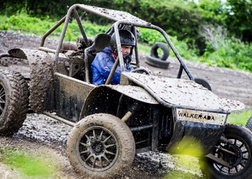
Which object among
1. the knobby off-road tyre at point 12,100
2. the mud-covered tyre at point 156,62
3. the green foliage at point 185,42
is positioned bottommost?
the green foliage at point 185,42

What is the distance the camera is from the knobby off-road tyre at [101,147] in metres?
5.46

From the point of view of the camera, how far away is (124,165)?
5.45 metres

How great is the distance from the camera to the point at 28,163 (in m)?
5.95

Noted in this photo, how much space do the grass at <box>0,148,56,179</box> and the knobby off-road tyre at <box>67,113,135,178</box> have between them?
32 cm

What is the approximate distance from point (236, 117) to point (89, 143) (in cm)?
608

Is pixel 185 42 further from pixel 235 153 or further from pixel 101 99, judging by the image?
pixel 235 153

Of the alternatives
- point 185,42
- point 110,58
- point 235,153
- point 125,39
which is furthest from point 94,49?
point 185,42

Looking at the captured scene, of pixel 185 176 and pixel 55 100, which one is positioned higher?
pixel 55 100

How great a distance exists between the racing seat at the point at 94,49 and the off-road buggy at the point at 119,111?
12 mm

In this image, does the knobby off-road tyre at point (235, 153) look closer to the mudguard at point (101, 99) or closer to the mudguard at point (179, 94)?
the mudguard at point (179, 94)

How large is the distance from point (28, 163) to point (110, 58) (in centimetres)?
151

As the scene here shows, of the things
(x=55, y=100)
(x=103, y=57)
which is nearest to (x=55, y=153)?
(x=55, y=100)

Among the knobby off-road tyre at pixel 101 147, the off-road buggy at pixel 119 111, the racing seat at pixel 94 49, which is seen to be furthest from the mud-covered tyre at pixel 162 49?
the knobby off-road tyre at pixel 101 147

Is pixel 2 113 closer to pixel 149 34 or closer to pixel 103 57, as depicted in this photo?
pixel 103 57
